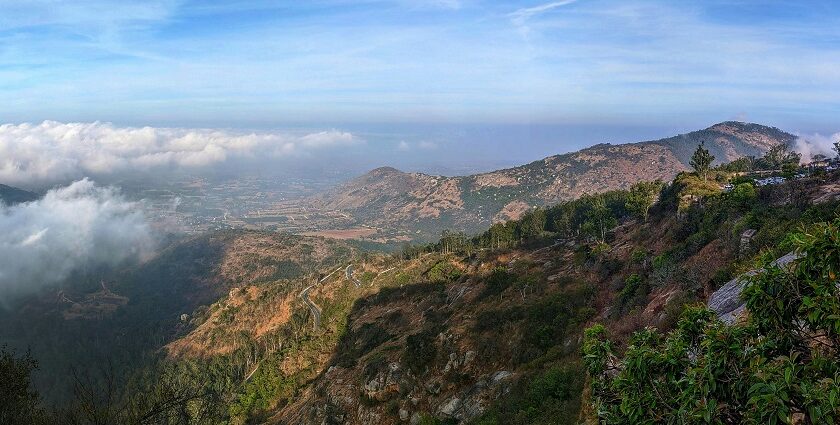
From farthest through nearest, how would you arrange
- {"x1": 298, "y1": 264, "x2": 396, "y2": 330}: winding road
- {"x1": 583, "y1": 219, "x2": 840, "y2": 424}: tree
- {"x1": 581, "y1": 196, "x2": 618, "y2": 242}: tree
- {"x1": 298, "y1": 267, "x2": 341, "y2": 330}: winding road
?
{"x1": 298, "y1": 264, "x2": 396, "y2": 330}: winding road → {"x1": 298, "y1": 267, "x2": 341, "y2": 330}: winding road → {"x1": 581, "y1": 196, "x2": 618, "y2": 242}: tree → {"x1": 583, "y1": 219, "x2": 840, "y2": 424}: tree

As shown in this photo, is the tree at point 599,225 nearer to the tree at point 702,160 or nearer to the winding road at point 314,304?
the tree at point 702,160

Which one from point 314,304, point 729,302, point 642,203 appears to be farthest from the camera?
point 314,304

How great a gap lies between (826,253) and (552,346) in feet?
127

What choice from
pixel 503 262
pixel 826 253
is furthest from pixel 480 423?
pixel 503 262

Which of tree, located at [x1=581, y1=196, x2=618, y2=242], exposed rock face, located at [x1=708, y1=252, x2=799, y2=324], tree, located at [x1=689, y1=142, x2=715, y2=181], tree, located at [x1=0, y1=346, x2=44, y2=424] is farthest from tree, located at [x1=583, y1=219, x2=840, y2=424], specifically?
tree, located at [x1=689, y1=142, x2=715, y2=181]

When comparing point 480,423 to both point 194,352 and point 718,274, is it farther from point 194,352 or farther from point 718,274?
point 194,352

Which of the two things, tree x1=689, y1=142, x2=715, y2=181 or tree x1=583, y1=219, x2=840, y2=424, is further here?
tree x1=689, y1=142, x2=715, y2=181

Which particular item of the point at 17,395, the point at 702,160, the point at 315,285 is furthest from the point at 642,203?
the point at 315,285

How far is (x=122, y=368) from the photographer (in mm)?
165000

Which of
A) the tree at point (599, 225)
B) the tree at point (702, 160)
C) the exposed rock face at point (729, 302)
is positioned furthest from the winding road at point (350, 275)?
the exposed rock face at point (729, 302)

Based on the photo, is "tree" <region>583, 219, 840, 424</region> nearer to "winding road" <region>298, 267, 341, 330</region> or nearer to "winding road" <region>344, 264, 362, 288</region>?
"winding road" <region>298, 267, 341, 330</region>

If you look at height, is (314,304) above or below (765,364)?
below

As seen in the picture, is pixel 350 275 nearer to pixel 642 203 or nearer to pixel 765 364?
pixel 642 203

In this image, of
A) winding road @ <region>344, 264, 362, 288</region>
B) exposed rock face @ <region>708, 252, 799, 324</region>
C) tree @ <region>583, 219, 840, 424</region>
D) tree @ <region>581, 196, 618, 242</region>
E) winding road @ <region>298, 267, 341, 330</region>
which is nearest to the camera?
tree @ <region>583, 219, 840, 424</region>
